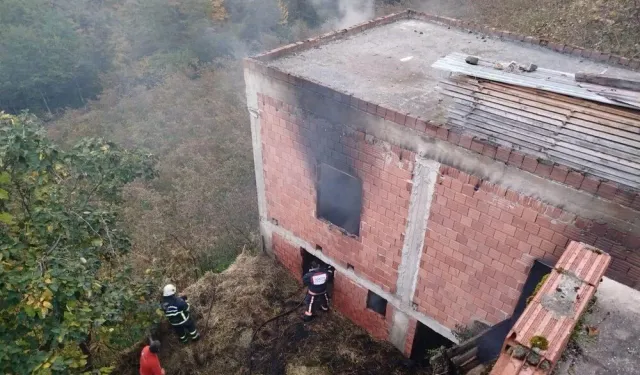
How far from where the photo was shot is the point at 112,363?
8.12 m

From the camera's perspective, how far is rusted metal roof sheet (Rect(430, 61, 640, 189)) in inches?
175

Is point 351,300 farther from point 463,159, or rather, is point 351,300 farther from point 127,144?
point 127,144

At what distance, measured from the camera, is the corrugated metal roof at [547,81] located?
175 inches

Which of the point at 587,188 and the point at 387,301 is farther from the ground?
the point at 587,188

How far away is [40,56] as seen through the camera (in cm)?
2234

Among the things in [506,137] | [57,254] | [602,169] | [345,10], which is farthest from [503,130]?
[345,10]

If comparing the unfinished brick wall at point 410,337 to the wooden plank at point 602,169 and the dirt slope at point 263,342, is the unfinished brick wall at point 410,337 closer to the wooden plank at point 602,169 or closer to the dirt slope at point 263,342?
the dirt slope at point 263,342

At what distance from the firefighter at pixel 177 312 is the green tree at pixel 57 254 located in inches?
52.5

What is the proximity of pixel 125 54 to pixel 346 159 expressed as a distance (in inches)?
942

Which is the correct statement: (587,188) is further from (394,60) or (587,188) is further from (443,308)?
(394,60)

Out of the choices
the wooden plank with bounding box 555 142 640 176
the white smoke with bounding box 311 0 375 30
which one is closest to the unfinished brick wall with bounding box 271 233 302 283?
the wooden plank with bounding box 555 142 640 176

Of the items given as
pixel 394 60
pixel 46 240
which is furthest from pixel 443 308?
pixel 46 240

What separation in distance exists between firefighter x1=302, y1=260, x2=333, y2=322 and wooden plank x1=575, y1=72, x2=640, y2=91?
17.5 ft

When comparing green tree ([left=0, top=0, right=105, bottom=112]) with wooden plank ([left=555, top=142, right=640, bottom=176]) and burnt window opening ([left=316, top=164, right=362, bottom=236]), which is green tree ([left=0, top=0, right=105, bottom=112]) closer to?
burnt window opening ([left=316, top=164, right=362, bottom=236])
